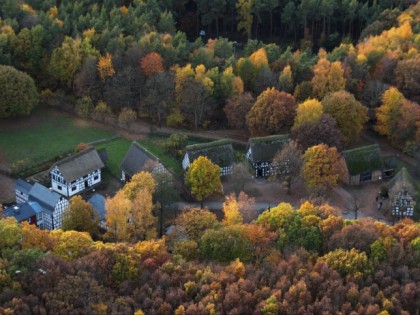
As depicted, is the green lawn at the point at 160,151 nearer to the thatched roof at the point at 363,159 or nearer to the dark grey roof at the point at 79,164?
the dark grey roof at the point at 79,164

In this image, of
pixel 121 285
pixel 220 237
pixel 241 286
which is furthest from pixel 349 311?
pixel 121 285

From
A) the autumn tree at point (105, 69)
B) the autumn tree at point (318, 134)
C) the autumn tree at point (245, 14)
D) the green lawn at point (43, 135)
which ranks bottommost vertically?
the green lawn at point (43, 135)

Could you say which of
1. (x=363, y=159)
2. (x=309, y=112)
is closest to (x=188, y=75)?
(x=309, y=112)

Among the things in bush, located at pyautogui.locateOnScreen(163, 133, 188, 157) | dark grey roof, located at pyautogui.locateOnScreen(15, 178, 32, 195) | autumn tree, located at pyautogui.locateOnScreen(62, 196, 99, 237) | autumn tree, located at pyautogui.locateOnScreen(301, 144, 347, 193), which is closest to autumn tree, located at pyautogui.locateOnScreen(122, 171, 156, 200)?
autumn tree, located at pyautogui.locateOnScreen(62, 196, 99, 237)

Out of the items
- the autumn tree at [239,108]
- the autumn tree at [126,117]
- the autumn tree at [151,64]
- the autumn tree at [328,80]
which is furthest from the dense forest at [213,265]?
the autumn tree at [151,64]

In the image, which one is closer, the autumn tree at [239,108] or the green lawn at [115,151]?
the green lawn at [115,151]

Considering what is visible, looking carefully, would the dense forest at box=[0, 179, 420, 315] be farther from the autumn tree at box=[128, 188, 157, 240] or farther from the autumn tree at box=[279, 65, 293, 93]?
the autumn tree at box=[279, 65, 293, 93]
